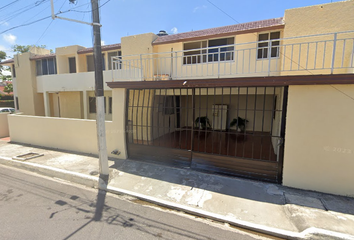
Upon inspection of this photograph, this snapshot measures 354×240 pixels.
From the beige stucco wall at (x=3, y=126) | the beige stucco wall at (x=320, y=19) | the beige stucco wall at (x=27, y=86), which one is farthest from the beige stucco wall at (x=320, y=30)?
the beige stucco wall at (x=27, y=86)

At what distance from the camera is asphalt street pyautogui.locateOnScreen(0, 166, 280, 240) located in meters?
3.16

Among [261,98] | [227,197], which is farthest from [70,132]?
[261,98]

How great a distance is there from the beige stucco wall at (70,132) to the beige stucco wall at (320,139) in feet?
17.6

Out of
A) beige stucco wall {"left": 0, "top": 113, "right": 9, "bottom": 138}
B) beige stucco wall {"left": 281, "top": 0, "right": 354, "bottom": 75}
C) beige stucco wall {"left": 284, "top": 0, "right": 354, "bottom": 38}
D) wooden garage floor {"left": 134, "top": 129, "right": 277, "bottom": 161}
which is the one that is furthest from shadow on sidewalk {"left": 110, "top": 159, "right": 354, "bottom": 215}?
beige stucco wall {"left": 0, "top": 113, "right": 9, "bottom": 138}

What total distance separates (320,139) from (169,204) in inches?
156

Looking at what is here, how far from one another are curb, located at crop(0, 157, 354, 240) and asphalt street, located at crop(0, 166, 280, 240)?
0.42ft

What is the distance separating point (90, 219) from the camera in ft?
11.7


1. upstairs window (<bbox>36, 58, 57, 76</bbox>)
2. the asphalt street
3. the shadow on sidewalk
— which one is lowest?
the asphalt street

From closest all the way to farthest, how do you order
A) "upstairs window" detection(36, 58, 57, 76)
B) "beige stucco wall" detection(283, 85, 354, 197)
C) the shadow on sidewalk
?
the shadow on sidewalk
"beige stucco wall" detection(283, 85, 354, 197)
"upstairs window" detection(36, 58, 57, 76)

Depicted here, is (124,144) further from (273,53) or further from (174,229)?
(273,53)

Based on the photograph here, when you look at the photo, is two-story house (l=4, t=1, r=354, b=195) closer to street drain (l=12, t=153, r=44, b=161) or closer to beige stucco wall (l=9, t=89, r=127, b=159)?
beige stucco wall (l=9, t=89, r=127, b=159)

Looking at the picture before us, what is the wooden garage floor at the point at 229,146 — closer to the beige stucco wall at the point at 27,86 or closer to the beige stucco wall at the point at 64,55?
the beige stucco wall at the point at 64,55

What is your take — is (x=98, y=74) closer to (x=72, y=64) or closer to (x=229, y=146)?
(x=229, y=146)

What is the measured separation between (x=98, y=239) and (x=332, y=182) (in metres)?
5.26
